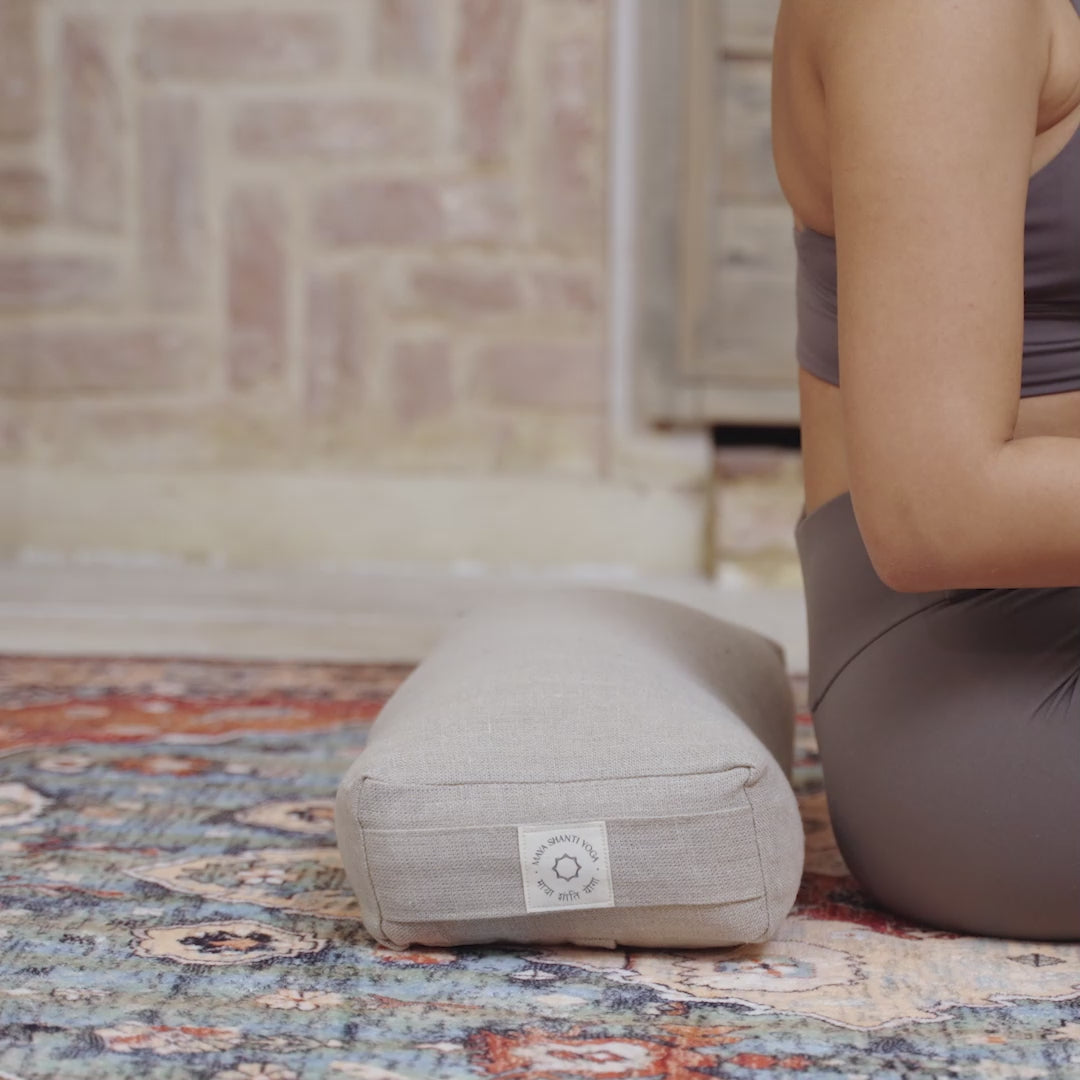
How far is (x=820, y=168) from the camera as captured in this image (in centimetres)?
112

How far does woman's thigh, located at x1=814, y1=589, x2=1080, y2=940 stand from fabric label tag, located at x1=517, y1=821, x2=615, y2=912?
0.24 m

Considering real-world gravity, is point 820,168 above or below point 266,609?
above

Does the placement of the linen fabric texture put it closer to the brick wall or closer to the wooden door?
the wooden door

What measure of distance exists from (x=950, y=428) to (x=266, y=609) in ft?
7.07

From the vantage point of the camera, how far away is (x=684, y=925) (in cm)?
111

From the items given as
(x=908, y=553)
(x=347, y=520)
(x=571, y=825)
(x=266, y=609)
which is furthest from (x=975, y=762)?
(x=347, y=520)

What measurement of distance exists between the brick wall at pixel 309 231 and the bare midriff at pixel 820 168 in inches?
83.2

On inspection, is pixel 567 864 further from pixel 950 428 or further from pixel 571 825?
pixel 950 428

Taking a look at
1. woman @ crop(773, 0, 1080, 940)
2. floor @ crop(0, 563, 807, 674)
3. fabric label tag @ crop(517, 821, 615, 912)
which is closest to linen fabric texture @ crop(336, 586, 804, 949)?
fabric label tag @ crop(517, 821, 615, 912)

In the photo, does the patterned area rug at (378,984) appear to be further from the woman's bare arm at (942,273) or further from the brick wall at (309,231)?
the brick wall at (309,231)

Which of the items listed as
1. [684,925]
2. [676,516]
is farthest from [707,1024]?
[676,516]

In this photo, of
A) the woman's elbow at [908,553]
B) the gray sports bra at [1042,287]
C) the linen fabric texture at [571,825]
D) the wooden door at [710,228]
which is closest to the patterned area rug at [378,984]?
the linen fabric texture at [571,825]

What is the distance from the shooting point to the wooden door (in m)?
3.17

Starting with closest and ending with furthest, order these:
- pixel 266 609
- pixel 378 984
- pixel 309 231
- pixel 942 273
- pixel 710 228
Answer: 1. pixel 942 273
2. pixel 378 984
3. pixel 266 609
4. pixel 710 228
5. pixel 309 231
